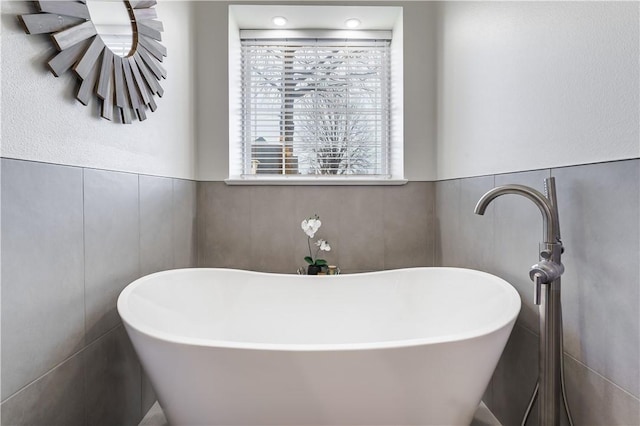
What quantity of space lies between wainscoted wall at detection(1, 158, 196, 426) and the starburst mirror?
275mm

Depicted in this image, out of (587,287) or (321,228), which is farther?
(321,228)

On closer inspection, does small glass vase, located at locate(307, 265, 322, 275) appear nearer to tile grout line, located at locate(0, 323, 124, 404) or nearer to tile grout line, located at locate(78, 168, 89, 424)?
tile grout line, located at locate(0, 323, 124, 404)

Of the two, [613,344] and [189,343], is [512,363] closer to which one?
[613,344]

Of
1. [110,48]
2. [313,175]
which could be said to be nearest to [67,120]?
[110,48]

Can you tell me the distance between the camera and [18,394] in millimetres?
788

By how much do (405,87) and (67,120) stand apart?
5.70ft

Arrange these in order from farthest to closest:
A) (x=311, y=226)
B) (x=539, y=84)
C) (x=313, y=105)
Result: (x=313, y=105) < (x=311, y=226) < (x=539, y=84)

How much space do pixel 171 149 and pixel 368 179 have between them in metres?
1.14

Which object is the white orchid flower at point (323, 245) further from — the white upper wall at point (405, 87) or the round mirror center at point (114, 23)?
the round mirror center at point (114, 23)

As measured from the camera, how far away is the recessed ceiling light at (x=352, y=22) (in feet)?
6.77

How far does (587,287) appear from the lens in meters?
0.92

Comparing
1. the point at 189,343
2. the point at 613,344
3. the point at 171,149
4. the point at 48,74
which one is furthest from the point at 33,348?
the point at 613,344

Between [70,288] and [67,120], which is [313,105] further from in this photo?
[70,288]

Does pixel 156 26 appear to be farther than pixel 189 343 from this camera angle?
Yes
